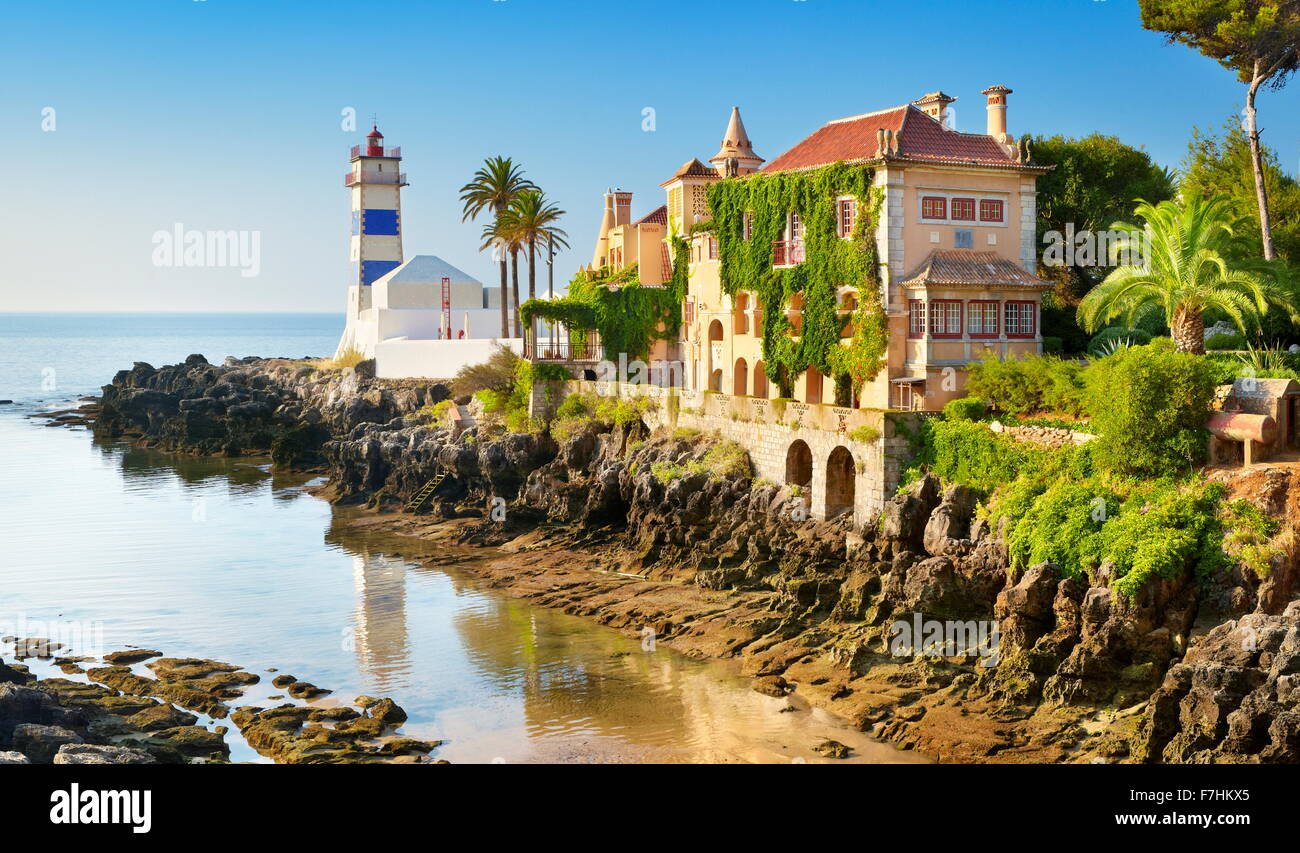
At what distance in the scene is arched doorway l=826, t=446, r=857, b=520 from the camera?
1512 inches

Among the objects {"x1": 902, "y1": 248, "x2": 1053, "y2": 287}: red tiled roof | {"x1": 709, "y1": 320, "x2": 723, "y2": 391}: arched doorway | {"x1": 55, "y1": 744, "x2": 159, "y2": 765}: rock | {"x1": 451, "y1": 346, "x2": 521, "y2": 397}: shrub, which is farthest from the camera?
{"x1": 451, "y1": 346, "x2": 521, "y2": 397}: shrub

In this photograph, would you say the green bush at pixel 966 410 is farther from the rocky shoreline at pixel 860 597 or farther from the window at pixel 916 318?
the window at pixel 916 318

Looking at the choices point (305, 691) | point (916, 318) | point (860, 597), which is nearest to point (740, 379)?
point (916, 318)

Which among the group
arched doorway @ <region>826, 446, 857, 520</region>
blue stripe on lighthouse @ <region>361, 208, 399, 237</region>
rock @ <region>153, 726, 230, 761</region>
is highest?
blue stripe on lighthouse @ <region>361, 208, 399, 237</region>

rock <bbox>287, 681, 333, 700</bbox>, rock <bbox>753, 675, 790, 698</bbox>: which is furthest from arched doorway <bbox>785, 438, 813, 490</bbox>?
rock <bbox>287, 681, 333, 700</bbox>

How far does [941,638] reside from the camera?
29375 millimetres

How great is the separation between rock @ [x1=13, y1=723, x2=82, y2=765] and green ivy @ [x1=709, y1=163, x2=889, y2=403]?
1078 inches

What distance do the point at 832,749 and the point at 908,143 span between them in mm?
24110

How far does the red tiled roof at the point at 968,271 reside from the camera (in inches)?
1609

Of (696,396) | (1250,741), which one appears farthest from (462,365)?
(1250,741)

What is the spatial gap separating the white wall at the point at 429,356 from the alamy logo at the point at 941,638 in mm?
36649

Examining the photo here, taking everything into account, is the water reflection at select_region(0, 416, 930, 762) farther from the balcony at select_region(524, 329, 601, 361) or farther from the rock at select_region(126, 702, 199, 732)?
the balcony at select_region(524, 329, 601, 361)

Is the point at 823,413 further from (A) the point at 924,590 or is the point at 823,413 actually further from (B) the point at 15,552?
(B) the point at 15,552

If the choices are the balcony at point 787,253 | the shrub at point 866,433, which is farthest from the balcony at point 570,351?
the shrub at point 866,433
